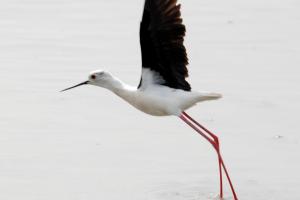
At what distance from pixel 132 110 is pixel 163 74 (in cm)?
121

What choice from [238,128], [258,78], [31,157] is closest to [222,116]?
[238,128]

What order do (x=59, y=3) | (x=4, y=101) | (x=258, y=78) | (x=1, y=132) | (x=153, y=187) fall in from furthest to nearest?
(x=59, y=3), (x=258, y=78), (x=4, y=101), (x=1, y=132), (x=153, y=187)

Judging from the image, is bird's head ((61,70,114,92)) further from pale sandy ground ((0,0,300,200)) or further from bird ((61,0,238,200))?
pale sandy ground ((0,0,300,200))

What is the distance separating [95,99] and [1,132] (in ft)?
3.65

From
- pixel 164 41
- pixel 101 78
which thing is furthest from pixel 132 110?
pixel 164 41

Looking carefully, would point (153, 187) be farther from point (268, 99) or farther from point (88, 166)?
point (268, 99)

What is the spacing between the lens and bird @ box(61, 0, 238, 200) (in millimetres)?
7715

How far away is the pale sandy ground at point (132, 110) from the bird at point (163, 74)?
1.07 feet

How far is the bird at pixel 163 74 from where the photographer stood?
25.3ft

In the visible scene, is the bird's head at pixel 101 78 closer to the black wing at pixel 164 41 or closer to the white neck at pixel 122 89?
the white neck at pixel 122 89

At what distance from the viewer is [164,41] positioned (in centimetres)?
782

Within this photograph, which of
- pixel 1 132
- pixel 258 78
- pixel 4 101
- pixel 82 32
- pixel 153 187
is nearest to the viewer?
pixel 153 187

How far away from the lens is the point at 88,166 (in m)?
7.95

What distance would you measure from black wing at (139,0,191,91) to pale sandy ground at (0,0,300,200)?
0.60 meters
